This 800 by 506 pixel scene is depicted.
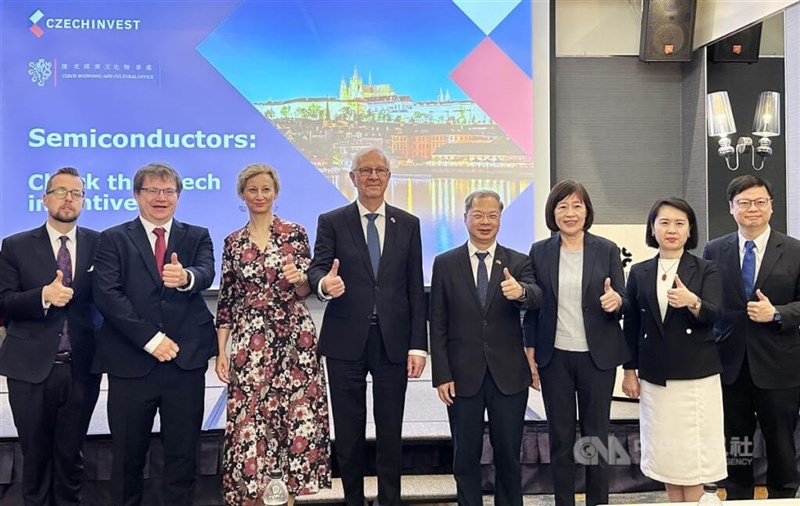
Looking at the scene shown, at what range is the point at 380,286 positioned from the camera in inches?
105

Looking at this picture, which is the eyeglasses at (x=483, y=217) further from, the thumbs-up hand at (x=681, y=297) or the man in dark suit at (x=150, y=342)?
the man in dark suit at (x=150, y=342)

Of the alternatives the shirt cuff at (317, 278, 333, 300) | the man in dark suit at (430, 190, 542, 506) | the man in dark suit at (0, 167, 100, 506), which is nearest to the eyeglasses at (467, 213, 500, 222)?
the man in dark suit at (430, 190, 542, 506)

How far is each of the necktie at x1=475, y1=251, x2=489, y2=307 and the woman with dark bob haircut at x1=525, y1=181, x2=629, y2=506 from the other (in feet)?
0.84

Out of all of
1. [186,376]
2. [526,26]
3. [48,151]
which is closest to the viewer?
[186,376]

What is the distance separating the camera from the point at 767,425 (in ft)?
9.14

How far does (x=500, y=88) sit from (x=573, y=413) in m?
3.07

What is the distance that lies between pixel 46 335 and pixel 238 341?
2.75 ft

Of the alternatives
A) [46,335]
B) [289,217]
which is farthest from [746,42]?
[46,335]

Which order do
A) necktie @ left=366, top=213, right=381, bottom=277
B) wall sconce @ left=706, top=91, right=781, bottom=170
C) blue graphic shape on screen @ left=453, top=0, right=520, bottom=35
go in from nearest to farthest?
necktie @ left=366, top=213, right=381, bottom=277 < wall sconce @ left=706, top=91, right=781, bottom=170 < blue graphic shape on screen @ left=453, top=0, right=520, bottom=35

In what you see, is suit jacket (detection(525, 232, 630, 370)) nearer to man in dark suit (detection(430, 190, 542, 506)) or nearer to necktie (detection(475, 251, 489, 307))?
man in dark suit (detection(430, 190, 542, 506))

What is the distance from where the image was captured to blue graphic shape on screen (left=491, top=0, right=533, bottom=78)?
16.4 ft

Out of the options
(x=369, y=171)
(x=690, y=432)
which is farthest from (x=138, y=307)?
(x=690, y=432)

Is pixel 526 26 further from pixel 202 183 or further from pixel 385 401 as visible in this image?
pixel 385 401

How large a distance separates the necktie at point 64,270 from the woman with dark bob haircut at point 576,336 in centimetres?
207
